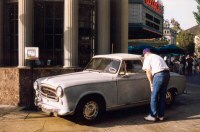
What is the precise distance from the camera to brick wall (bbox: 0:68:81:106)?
980cm

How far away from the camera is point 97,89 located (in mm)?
7426

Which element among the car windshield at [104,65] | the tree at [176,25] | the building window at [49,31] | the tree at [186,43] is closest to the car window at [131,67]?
the car windshield at [104,65]

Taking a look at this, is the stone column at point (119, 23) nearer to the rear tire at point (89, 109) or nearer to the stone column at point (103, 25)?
the stone column at point (103, 25)

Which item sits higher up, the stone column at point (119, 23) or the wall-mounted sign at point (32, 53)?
the stone column at point (119, 23)

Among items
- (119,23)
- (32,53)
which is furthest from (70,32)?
(119,23)

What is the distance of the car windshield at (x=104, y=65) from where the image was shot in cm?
812

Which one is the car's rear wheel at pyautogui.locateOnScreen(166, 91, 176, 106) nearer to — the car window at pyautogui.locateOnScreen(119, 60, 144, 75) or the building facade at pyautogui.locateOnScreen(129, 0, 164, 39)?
the car window at pyautogui.locateOnScreen(119, 60, 144, 75)

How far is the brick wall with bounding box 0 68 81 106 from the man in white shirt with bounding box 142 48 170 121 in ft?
11.1

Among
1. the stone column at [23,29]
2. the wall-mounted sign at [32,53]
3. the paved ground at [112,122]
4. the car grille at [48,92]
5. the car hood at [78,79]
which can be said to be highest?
the stone column at [23,29]

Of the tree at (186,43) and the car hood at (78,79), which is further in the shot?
the tree at (186,43)

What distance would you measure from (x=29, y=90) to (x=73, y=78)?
2.76 meters

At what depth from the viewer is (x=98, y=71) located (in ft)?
27.3

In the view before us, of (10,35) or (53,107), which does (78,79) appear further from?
(10,35)

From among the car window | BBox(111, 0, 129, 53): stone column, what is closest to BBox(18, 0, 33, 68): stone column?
BBox(111, 0, 129, 53): stone column
